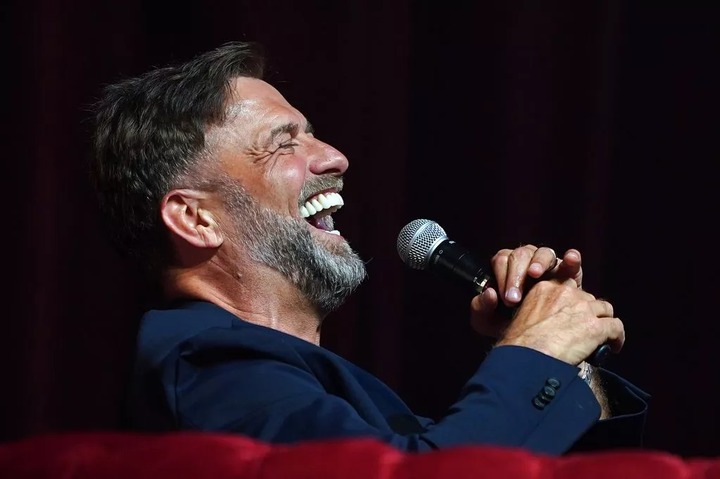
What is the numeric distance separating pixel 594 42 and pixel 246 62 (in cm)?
75

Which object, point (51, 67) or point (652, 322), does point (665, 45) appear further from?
point (51, 67)

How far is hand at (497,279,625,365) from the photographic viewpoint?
144cm

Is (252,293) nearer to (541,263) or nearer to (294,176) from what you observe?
(294,176)

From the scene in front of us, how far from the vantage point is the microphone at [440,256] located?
1.59 m

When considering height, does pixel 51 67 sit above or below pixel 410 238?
above

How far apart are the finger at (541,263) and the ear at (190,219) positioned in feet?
1.44

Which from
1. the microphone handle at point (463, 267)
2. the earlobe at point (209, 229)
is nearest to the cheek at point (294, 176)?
the earlobe at point (209, 229)

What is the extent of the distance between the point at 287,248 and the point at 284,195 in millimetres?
82

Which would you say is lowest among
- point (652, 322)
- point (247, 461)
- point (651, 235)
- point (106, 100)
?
point (652, 322)

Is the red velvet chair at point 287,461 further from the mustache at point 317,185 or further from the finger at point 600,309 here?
the mustache at point 317,185

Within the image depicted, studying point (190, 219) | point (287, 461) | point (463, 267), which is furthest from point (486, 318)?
point (287, 461)

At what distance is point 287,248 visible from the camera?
5.58 feet

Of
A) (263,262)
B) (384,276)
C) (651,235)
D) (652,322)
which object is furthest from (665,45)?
(263,262)

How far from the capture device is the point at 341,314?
2338 millimetres
